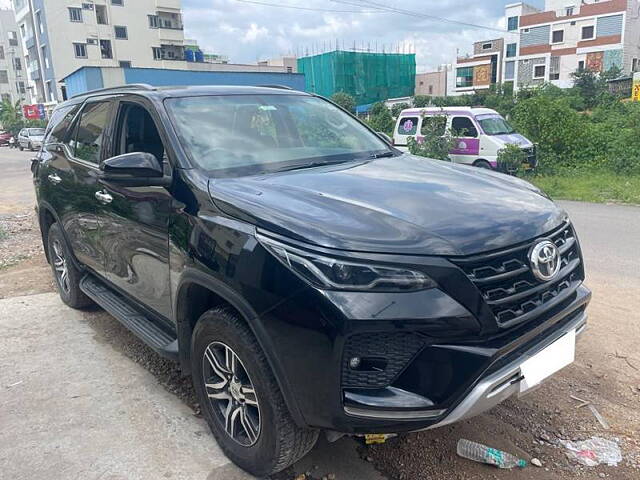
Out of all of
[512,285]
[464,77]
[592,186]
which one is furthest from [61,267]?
[464,77]

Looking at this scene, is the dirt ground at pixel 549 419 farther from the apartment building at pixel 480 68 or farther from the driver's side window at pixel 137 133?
the apartment building at pixel 480 68

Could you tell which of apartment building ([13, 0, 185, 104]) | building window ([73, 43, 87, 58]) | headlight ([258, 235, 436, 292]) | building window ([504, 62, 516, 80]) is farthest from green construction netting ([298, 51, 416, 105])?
headlight ([258, 235, 436, 292])

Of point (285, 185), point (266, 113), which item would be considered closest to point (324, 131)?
point (266, 113)

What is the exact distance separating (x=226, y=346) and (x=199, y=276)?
352mm

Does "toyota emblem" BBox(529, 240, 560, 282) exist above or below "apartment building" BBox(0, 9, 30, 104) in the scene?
below

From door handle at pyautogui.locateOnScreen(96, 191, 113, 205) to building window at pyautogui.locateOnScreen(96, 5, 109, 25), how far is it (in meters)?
54.8

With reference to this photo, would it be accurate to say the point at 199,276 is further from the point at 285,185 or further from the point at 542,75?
the point at 542,75

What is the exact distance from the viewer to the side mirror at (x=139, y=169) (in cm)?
280

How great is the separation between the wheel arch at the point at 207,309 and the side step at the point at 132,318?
0.54ft

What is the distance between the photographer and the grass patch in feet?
32.7

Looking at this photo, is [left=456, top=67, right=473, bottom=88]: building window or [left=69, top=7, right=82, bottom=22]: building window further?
[left=456, top=67, right=473, bottom=88]: building window

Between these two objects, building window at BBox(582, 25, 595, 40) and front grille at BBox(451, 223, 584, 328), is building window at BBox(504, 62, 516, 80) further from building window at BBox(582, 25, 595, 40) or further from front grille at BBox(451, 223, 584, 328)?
front grille at BBox(451, 223, 584, 328)

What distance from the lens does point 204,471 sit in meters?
2.67

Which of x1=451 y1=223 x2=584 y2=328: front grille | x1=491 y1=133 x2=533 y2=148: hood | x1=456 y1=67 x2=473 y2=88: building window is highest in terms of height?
x1=456 y1=67 x2=473 y2=88: building window
